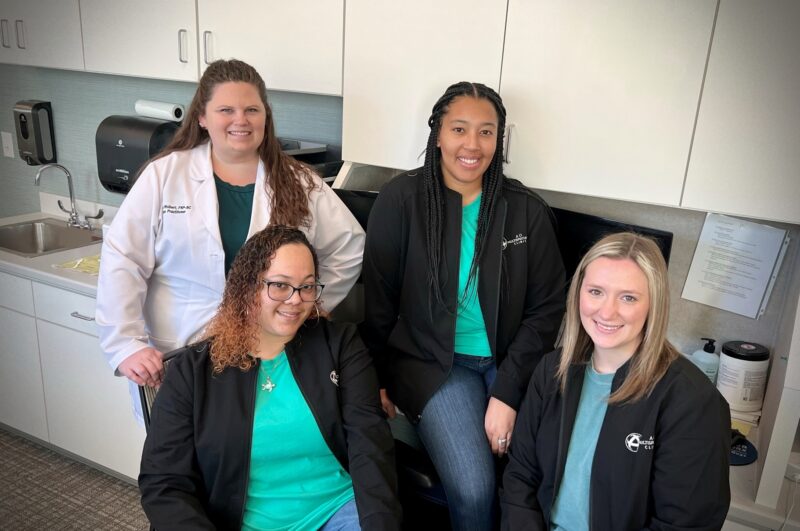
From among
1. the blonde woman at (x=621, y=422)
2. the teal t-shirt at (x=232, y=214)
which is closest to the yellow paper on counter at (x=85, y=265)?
the teal t-shirt at (x=232, y=214)

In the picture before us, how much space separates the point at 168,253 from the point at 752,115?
1524 millimetres

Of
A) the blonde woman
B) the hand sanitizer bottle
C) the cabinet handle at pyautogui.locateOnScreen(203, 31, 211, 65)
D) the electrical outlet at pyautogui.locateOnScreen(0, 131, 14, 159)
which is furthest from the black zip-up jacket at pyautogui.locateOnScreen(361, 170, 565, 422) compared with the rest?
the electrical outlet at pyautogui.locateOnScreen(0, 131, 14, 159)

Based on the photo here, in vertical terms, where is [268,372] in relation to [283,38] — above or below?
below

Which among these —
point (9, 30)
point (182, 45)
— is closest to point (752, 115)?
point (182, 45)

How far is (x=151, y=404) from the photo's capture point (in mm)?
1585

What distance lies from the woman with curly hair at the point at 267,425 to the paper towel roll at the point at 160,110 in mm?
1427

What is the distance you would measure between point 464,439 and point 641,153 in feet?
2.83

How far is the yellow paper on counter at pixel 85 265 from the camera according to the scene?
95.7 inches

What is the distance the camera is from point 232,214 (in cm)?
181

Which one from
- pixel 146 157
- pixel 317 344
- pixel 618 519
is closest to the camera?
pixel 618 519

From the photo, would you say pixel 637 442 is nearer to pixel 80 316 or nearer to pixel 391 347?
pixel 391 347

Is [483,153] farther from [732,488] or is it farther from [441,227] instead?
[732,488]

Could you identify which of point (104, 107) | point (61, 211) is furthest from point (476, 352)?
point (61, 211)

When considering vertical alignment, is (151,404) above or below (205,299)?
below
